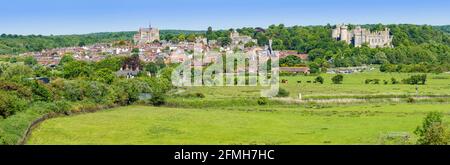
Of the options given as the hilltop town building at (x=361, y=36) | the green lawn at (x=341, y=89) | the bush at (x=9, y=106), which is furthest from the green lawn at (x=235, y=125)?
the hilltop town building at (x=361, y=36)

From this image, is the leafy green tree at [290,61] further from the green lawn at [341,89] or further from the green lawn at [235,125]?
the green lawn at [235,125]

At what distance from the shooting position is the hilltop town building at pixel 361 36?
5172 inches

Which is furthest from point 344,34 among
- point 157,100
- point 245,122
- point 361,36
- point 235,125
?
point 235,125

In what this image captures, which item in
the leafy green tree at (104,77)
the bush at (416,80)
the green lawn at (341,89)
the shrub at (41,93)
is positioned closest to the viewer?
the shrub at (41,93)

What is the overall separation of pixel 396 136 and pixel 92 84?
25.4 m

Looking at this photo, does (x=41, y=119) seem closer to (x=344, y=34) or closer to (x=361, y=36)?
(x=361, y=36)

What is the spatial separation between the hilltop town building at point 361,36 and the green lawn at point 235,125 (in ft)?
286

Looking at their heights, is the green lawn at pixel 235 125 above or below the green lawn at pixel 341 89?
above

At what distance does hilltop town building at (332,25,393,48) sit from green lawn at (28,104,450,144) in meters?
87.2

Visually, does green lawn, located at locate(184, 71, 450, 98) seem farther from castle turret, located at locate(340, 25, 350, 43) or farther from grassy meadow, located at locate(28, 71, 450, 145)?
castle turret, located at locate(340, 25, 350, 43)

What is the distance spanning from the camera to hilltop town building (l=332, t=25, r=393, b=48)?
A: 131375mm
